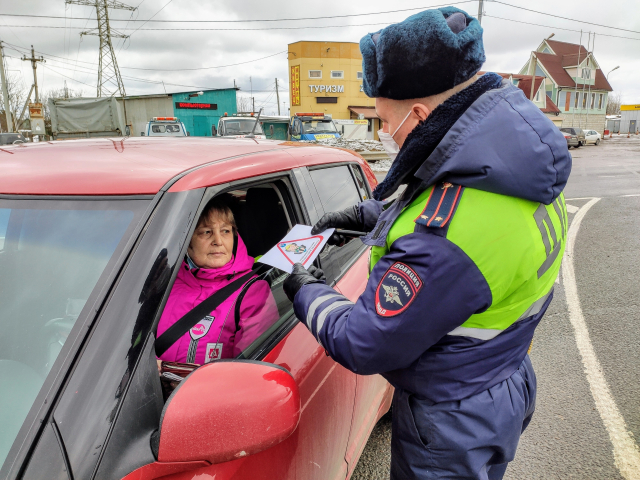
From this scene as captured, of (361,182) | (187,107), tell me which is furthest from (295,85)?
(361,182)

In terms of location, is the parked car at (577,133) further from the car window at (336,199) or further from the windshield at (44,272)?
the windshield at (44,272)

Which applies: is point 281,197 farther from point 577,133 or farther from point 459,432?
point 577,133

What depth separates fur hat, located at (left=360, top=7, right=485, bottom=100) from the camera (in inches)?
47.1

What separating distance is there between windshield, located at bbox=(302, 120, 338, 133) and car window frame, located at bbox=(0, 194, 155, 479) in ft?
62.1

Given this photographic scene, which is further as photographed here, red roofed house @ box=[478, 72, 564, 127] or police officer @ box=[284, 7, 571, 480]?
red roofed house @ box=[478, 72, 564, 127]

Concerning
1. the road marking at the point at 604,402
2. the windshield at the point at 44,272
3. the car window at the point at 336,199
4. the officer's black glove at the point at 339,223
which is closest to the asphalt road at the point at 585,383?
the road marking at the point at 604,402

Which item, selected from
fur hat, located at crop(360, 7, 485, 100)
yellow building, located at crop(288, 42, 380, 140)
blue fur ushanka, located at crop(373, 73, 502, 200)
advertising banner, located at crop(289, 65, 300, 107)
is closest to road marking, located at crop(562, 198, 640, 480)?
blue fur ushanka, located at crop(373, 73, 502, 200)

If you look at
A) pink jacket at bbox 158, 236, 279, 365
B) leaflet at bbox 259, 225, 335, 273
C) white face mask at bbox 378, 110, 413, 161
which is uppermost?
white face mask at bbox 378, 110, 413, 161

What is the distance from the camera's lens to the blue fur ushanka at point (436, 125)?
1238 millimetres

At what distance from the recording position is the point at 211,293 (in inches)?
68.1

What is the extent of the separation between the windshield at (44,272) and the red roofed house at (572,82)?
5266cm

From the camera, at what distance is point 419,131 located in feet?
4.16

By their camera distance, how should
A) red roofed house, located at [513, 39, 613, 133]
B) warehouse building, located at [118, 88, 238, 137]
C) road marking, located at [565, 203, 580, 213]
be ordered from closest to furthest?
road marking, located at [565, 203, 580, 213]
warehouse building, located at [118, 88, 238, 137]
red roofed house, located at [513, 39, 613, 133]

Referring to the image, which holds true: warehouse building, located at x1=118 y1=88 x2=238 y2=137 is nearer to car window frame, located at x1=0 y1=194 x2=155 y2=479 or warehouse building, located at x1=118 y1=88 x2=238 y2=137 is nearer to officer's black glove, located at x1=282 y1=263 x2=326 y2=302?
officer's black glove, located at x1=282 y1=263 x2=326 y2=302
